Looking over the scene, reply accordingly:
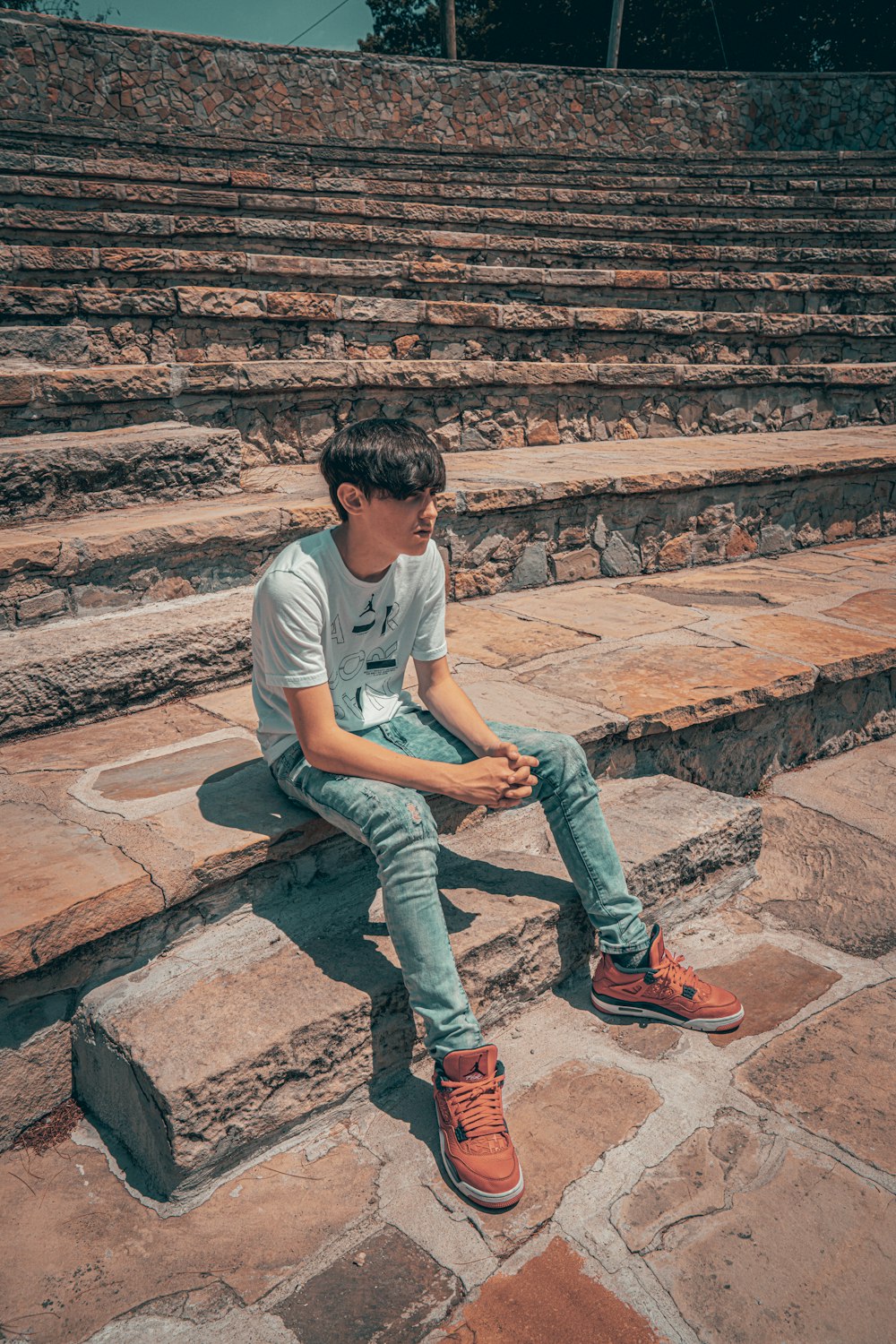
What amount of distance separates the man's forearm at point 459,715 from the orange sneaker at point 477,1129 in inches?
26.9

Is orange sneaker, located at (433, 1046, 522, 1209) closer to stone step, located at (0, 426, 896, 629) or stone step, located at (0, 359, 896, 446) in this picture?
stone step, located at (0, 426, 896, 629)

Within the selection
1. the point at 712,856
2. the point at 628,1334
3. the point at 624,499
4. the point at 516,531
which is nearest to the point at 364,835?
the point at 628,1334

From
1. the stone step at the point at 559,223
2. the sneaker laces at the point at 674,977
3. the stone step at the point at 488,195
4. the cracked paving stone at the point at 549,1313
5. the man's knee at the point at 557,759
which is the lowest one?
the cracked paving stone at the point at 549,1313

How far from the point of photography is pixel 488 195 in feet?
32.3

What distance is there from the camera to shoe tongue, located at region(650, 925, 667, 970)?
2137mm

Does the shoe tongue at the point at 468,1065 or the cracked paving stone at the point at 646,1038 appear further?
the cracked paving stone at the point at 646,1038

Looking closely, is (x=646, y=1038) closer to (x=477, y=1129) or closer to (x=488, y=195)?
(x=477, y=1129)

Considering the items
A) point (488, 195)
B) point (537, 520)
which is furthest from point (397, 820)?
point (488, 195)

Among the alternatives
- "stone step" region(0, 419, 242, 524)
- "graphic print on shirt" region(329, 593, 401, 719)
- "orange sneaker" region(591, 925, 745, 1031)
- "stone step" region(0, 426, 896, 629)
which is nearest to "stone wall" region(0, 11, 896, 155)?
"stone step" region(0, 426, 896, 629)

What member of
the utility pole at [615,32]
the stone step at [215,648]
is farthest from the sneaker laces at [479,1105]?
the utility pole at [615,32]

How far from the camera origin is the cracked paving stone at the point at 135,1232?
1.49 m

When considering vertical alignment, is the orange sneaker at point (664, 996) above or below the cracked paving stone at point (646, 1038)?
above

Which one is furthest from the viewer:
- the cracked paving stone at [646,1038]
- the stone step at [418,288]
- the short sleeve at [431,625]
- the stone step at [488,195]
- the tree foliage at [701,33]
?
the tree foliage at [701,33]

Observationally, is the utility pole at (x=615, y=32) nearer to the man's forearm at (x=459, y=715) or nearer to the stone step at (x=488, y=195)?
the stone step at (x=488, y=195)
